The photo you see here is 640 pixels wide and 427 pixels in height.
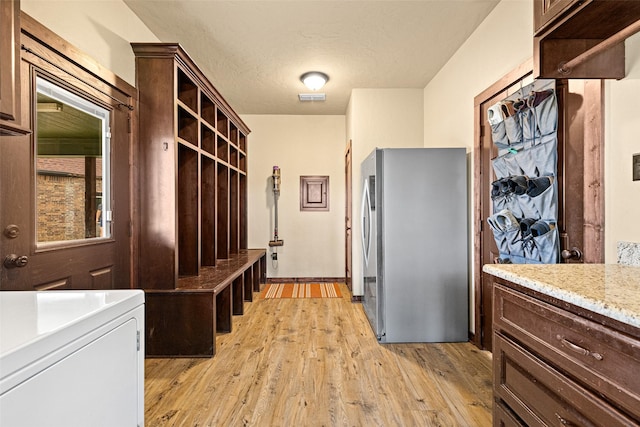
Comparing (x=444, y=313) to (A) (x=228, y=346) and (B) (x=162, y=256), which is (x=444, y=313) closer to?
(A) (x=228, y=346)

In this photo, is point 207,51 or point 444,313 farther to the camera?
point 207,51

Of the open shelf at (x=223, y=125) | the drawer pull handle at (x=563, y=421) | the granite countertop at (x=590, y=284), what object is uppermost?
the open shelf at (x=223, y=125)

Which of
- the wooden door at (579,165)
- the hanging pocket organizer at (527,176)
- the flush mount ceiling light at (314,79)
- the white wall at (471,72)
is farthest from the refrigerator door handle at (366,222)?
the wooden door at (579,165)

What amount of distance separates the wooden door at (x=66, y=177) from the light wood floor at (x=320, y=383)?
2.98 ft

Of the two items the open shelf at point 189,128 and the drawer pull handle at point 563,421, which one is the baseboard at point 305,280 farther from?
the drawer pull handle at point 563,421

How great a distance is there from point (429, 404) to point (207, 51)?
349 cm

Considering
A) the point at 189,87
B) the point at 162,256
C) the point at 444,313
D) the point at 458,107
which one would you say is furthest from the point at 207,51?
the point at 444,313

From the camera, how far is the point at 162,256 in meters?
2.62

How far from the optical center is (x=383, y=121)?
4.27 metres

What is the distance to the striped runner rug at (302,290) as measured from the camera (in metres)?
4.64

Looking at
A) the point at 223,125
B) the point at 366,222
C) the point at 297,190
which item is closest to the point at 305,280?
the point at 297,190

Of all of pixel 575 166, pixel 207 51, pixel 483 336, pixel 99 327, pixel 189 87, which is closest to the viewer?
pixel 99 327

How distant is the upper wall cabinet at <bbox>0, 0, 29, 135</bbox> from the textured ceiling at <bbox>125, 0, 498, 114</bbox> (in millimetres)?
1583

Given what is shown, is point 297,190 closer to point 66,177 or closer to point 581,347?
point 66,177
